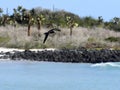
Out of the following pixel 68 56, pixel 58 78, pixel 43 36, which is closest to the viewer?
pixel 58 78

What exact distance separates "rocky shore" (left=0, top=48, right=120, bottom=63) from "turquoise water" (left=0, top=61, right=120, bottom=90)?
4.97 metres

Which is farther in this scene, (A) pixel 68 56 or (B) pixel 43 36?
(B) pixel 43 36

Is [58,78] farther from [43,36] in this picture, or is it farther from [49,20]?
[49,20]

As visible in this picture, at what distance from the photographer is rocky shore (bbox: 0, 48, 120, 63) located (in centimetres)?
3744

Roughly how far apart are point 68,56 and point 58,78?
13.6 meters

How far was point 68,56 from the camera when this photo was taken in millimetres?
38375

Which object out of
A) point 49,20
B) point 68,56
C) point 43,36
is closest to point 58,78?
point 68,56

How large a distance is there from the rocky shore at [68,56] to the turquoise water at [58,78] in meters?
4.97

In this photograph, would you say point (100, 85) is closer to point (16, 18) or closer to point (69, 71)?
point (69, 71)

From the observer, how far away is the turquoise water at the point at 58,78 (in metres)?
20.8

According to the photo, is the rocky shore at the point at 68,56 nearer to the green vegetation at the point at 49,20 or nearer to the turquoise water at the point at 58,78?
the turquoise water at the point at 58,78

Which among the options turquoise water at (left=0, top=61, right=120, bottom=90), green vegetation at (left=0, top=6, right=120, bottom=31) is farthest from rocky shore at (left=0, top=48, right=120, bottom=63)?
green vegetation at (left=0, top=6, right=120, bottom=31)

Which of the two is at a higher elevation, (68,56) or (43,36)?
(43,36)

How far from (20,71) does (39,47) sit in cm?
1661
